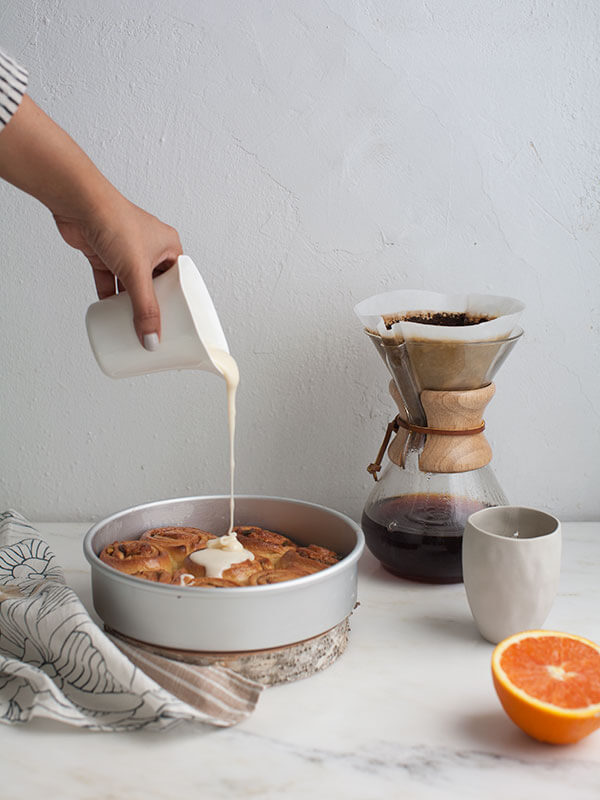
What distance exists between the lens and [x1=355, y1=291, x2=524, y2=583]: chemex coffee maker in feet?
3.18

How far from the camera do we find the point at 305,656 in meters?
0.80

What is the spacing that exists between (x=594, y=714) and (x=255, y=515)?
1.58 feet

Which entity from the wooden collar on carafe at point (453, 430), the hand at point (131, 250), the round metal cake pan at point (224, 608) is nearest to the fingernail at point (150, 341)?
the hand at point (131, 250)

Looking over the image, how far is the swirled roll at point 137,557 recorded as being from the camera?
0.86m

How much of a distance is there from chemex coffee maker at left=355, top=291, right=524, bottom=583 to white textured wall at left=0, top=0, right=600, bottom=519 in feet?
0.45

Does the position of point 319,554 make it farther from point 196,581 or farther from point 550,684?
point 550,684

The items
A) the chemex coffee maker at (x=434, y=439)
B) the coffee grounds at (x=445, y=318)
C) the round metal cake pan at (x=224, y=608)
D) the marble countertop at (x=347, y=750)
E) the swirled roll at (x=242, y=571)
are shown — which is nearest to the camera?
the marble countertop at (x=347, y=750)

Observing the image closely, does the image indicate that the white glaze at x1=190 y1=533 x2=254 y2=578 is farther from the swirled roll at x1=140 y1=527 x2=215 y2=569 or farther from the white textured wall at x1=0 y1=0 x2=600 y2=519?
the white textured wall at x1=0 y1=0 x2=600 y2=519

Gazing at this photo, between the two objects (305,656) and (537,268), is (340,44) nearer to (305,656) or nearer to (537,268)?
(537,268)

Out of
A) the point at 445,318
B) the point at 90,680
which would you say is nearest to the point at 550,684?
the point at 90,680

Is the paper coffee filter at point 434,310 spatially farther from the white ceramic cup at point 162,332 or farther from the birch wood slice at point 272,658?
the birch wood slice at point 272,658

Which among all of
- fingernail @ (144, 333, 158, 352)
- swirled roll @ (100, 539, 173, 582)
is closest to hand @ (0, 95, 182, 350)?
fingernail @ (144, 333, 158, 352)

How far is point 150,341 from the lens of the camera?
808mm

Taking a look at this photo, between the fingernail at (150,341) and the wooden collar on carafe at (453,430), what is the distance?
346 mm
